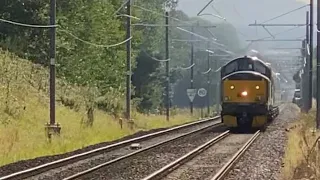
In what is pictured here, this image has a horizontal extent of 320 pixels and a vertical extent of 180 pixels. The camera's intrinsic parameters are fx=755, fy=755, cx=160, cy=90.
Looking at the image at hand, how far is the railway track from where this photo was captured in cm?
1691

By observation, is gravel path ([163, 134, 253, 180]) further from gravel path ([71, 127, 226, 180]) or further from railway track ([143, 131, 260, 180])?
gravel path ([71, 127, 226, 180])

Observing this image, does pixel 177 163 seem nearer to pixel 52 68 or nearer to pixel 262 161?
pixel 262 161

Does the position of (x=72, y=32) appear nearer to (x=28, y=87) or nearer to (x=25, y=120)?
(x=28, y=87)

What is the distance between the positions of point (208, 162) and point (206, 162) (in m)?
0.06

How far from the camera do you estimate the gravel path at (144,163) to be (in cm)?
1695

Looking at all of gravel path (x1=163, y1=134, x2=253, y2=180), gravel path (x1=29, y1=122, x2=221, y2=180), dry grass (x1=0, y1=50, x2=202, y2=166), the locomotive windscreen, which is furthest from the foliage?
gravel path (x1=29, y1=122, x2=221, y2=180)

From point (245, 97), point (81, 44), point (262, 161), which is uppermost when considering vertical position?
point (81, 44)

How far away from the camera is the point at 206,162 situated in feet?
66.8

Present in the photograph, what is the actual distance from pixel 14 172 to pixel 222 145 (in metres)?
11.0

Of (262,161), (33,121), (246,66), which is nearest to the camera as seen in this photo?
(262,161)

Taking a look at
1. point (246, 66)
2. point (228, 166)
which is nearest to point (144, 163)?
point (228, 166)

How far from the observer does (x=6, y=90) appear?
106 ft

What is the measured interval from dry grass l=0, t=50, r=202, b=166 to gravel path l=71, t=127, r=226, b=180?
119 inches

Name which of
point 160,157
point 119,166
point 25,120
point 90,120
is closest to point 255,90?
point 90,120
